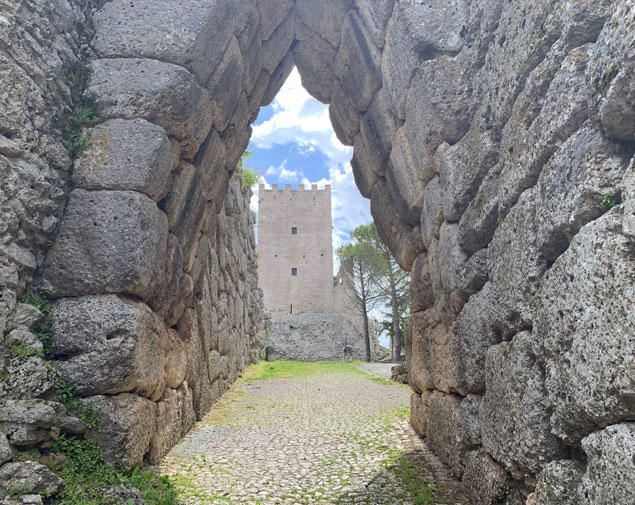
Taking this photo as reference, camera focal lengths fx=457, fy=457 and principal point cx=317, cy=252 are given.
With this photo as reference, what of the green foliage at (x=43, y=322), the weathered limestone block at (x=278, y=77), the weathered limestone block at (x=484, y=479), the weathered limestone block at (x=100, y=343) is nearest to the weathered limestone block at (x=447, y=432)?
the weathered limestone block at (x=484, y=479)

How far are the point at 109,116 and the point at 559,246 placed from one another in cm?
390

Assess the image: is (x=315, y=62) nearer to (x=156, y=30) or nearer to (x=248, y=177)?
(x=156, y=30)

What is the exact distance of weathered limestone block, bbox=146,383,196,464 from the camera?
4449mm

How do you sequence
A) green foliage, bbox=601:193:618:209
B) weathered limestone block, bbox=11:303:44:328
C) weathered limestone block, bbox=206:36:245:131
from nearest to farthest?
1. green foliage, bbox=601:193:618:209
2. weathered limestone block, bbox=11:303:44:328
3. weathered limestone block, bbox=206:36:245:131

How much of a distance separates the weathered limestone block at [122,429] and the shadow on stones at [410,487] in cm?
171

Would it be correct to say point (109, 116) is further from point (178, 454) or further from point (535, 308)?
point (535, 308)

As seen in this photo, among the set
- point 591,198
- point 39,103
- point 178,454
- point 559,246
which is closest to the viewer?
point 591,198

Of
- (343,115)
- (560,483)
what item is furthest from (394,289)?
(560,483)

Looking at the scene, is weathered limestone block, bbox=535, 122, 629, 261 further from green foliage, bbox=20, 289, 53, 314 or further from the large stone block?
the large stone block

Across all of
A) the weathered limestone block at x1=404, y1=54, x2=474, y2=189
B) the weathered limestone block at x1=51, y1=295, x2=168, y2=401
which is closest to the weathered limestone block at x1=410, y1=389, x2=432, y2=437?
the weathered limestone block at x1=404, y1=54, x2=474, y2=189

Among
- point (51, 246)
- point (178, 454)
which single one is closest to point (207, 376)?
point (178, 454)

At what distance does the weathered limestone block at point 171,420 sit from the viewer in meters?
4.45

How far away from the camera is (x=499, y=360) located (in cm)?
315

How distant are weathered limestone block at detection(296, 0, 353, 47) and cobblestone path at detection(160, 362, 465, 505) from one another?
5.32 meters
